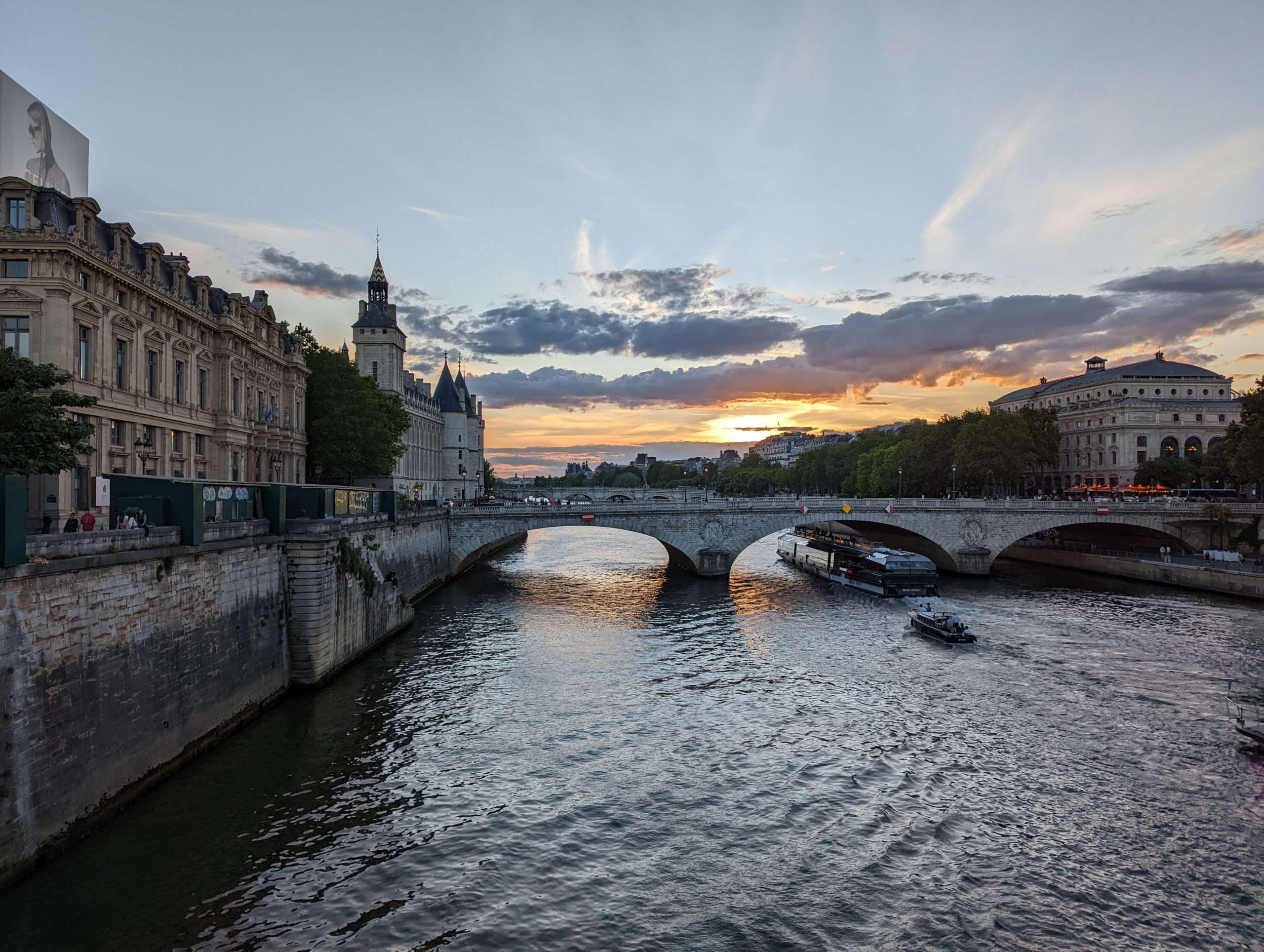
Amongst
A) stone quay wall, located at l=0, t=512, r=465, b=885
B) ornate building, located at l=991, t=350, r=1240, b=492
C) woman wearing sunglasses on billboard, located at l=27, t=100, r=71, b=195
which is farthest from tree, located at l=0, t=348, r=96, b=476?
ornate building, located at l=991, t=350, r=1240, b=492

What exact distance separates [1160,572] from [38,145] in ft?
261

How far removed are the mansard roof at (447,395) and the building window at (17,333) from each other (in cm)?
9944

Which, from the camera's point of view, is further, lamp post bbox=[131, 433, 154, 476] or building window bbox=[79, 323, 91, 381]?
building window bbox=[79, 323, 91, 381]

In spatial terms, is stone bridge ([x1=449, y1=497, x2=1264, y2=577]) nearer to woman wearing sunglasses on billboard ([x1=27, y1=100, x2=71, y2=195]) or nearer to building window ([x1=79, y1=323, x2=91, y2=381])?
building window ([x1=79, y1=323, x2=91, y2=381])

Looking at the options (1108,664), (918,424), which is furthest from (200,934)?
(918,424)

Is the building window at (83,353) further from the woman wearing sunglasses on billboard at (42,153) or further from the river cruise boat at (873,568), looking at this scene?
the river cruise boat at (873,568)

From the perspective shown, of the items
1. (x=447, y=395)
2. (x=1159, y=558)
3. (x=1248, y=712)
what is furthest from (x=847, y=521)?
(x=447, y=395)

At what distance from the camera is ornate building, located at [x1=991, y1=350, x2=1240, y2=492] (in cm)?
11181

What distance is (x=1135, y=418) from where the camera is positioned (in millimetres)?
111750

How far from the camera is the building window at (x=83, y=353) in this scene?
35.5m

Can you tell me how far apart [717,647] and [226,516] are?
24.1 m

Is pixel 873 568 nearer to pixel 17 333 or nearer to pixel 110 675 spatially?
pixel 110 675

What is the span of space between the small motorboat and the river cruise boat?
13.3 meters

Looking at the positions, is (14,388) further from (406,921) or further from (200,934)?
(406,921)
